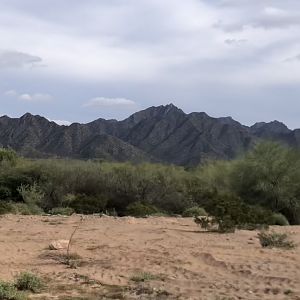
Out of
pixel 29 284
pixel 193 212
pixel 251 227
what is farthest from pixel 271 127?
pixel 29 284

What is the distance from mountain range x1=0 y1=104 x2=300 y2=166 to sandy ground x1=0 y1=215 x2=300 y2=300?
60.3 m

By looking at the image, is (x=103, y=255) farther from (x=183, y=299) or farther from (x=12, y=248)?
(x=183, y=299)

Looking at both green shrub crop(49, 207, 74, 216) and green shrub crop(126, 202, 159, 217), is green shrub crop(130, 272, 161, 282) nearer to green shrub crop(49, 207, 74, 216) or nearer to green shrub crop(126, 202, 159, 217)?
green shrub crop(126, 202, 159, 217)

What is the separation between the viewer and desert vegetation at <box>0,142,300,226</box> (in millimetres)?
34531

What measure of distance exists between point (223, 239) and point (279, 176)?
626 inches

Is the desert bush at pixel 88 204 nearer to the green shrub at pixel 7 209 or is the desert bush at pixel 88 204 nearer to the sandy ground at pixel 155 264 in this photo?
the green shrub at pixel 7 209

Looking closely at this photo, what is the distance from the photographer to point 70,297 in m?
11.4

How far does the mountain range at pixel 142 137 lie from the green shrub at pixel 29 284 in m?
68.7

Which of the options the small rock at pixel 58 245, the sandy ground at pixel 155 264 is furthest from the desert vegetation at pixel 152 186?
the small rock at pixel 58 245

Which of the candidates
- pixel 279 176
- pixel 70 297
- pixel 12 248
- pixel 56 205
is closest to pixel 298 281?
pixel 70 297

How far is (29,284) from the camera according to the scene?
1195 centimetres

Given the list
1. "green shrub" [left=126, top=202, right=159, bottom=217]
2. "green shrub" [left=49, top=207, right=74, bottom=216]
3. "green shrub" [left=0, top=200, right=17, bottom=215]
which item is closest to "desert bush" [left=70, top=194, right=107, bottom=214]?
"green shrub" [left=49, top=207, right=74, bottom=216]

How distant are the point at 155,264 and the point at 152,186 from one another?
2541 cm

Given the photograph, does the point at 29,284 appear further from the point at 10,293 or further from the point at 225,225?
the point at 225,225
